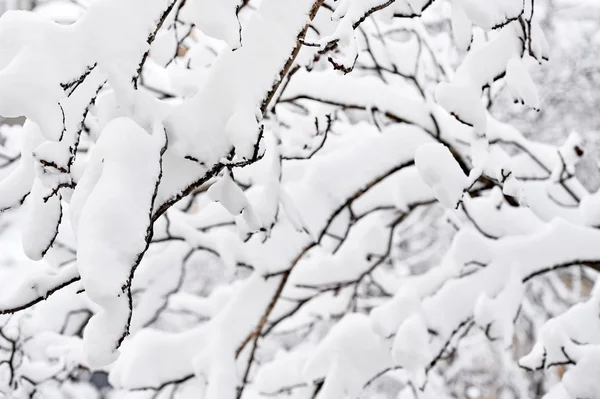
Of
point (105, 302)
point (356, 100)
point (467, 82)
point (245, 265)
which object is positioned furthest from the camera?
point (245, 265)

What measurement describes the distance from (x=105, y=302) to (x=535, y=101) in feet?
3.21

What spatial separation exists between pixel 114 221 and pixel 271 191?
29.0 inches

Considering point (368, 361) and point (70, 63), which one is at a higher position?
point (70, 63)

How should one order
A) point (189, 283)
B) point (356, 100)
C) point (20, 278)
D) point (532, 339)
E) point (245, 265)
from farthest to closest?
point (189, 283) → point (532, 339) → point (20, 278) → point (245, 265) → point (356, 100)

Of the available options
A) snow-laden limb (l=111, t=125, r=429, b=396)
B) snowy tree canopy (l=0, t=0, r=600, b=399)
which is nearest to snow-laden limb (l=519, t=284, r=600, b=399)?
snowy tree canopy (l=0, t=0, r=600, b=399)

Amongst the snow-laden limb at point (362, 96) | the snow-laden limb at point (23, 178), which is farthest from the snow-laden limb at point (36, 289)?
the snow-laden limb at point (362, 96)

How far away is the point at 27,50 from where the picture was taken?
676 mm

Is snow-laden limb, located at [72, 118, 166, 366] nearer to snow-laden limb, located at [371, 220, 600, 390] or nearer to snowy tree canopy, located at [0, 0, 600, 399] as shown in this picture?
snowy tree canopy, located at [0, 0, 600, 399]

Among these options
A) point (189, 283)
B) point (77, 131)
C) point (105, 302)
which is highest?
point (77, 131)

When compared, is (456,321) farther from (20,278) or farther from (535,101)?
(20,278)

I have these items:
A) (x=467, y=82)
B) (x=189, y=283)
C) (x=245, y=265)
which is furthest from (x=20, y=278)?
(x=189, y=283)

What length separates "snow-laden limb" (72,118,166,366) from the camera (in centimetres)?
62

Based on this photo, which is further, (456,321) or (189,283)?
(189,283)

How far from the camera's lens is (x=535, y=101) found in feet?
3.81
